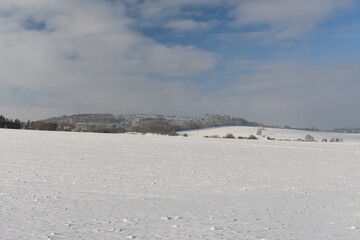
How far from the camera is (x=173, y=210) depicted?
1091 cm

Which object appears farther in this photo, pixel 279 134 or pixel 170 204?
pixel 279 134

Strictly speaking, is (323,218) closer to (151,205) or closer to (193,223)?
(193,223)

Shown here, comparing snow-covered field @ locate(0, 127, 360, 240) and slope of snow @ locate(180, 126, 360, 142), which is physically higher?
slope of snow @ locate(180, 126, 360, 142)

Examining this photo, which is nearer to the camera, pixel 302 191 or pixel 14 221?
pixel 14 221

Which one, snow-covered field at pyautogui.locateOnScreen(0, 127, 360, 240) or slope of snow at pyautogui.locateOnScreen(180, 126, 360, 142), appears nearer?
snow-covered field at pyautogui.locateOnScreen(0, 127, 360, 240)

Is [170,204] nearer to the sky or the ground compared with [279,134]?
nearer to the ground

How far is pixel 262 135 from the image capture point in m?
99.1

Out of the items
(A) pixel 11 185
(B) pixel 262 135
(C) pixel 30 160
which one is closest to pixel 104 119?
(B) pixel 262 135

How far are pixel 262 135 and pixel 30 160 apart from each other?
271 feet

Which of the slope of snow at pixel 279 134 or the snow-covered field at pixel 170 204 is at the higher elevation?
the slope of snow at pixel 279 134

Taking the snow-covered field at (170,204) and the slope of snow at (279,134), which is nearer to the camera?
the snow-covered field at (170,204)

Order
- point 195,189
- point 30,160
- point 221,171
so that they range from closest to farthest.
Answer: point 195,189 < point 221,171 < point 30,160

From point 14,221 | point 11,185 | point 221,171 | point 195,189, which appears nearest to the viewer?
point 14,221

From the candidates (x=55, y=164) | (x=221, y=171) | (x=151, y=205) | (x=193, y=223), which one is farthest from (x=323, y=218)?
(x=55, y=164)
